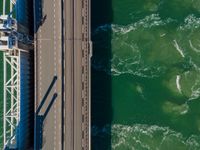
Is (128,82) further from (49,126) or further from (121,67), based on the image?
(49,126)

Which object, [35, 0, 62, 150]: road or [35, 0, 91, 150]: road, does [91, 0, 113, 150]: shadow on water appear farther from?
[35, 0, 62, 150]: road

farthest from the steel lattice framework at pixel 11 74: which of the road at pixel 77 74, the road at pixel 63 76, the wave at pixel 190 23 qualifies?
the wave at pixel 190 23

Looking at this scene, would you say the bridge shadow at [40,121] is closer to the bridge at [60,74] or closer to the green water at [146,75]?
the bridge at [60,74]

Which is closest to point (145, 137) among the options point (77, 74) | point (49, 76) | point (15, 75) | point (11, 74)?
point (77, 74)

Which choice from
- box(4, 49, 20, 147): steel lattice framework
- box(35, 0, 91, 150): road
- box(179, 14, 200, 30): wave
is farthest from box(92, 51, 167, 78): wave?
box(4, 49, 20, 147): steel lattice framework

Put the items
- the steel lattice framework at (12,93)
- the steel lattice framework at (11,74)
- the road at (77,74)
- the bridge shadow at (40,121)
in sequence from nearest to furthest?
the steel lattice framework at (11,74), the steel lattice framework at (12,93), the bridge shadow at (40,121), the road at (77,74)

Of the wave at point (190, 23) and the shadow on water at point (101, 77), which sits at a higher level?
the wave at point (190, 23)

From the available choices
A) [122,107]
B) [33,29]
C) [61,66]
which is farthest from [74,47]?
[122,107]
